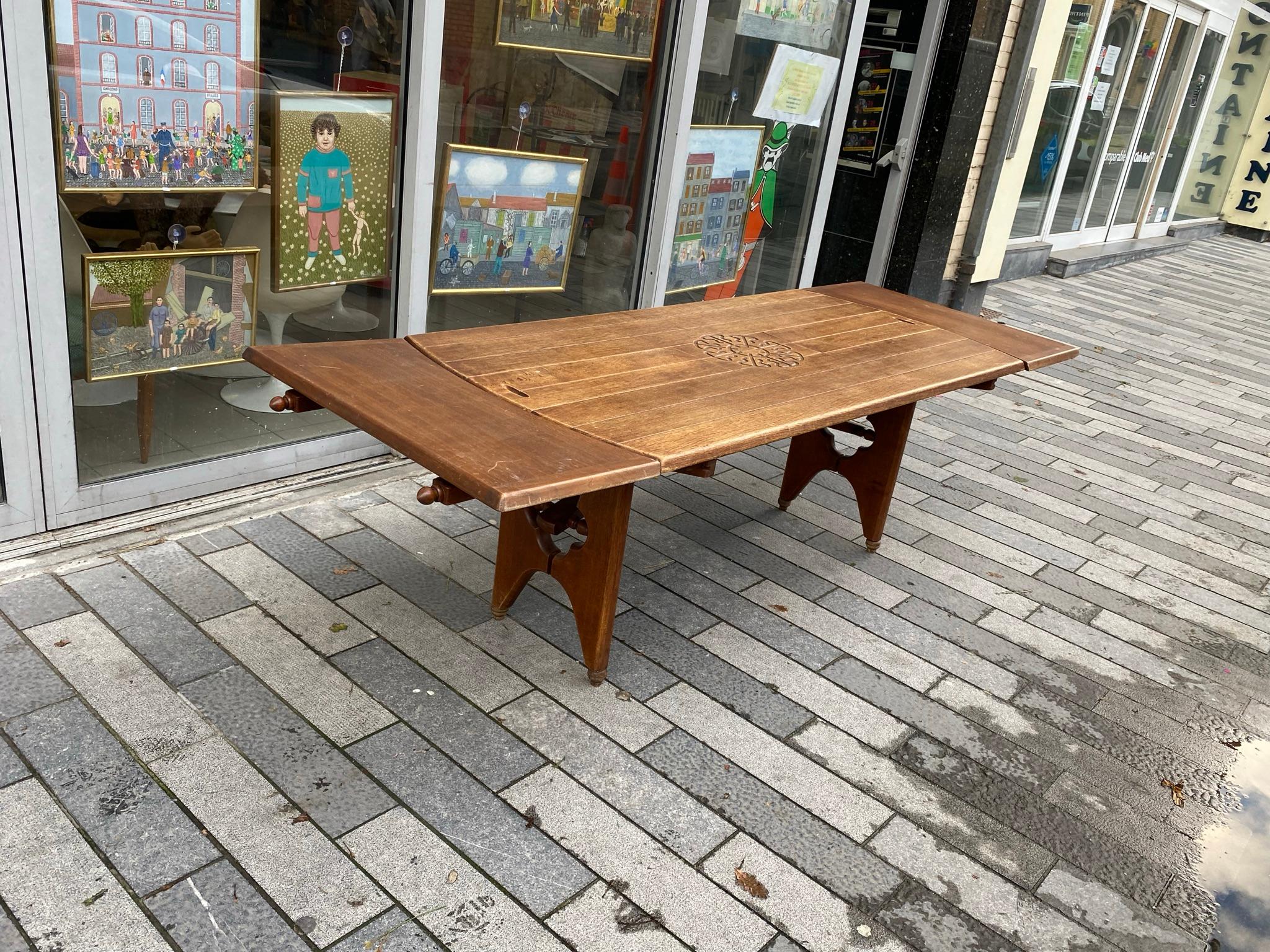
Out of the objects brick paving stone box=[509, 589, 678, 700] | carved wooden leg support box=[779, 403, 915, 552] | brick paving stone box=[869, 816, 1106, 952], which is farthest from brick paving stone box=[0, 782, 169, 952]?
carved wooden leg support box=[779, 403, 915, 552]

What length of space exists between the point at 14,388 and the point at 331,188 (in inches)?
49.7

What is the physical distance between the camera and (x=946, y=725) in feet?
10.1

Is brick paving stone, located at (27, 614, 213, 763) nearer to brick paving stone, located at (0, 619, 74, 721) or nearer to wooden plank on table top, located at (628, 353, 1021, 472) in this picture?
brick paving stone, located at (0, 619, 74, 721)

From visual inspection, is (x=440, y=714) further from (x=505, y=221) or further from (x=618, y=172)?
(x=618, y=172)

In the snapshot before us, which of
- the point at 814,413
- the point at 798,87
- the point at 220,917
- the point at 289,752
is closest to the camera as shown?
the point at 220,917

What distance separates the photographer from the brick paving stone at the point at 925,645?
335 cm

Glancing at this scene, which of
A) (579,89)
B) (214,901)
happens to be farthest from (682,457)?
(579,89)

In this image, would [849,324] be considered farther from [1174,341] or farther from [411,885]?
[1174,341]

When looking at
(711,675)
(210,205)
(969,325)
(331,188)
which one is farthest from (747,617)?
(210,205)

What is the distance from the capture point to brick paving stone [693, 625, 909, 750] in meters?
2.99

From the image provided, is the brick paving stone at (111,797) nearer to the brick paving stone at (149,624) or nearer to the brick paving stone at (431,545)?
the brick paving stone at (149,624)

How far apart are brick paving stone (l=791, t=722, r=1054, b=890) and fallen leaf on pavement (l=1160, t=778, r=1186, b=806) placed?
56 centimetres

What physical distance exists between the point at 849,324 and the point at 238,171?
7.40 ft

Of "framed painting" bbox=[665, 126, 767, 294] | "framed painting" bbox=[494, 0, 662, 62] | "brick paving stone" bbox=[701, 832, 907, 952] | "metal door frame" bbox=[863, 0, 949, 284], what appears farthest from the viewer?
"metal door frame" bbox=[863, 0, 949, 284]
